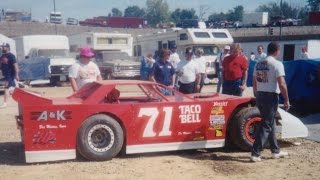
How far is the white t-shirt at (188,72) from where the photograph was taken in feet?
30.0

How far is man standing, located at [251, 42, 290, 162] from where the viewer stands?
639 centimetres

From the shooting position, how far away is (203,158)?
22.5 feet

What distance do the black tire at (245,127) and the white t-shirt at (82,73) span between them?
2.72 meters

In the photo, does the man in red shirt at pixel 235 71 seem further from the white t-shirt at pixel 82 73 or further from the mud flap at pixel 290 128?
the white t-shirt at pixel 82 73

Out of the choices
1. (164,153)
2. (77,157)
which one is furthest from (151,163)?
(77,157)

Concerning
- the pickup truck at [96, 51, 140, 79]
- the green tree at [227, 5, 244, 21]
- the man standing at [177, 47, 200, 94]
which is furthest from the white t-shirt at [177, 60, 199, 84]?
the green tree at [227, 5, 244, 21]

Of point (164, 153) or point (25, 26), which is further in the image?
point (25, 26)

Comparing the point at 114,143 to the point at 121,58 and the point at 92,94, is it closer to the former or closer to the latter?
the point at 92,94

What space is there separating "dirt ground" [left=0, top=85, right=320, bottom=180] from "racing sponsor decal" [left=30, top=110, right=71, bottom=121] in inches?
27.4

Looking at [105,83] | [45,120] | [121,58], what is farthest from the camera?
[121,58]

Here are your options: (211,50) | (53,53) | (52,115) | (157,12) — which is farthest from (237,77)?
(157,12)

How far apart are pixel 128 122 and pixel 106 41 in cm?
1752

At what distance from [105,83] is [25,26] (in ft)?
134

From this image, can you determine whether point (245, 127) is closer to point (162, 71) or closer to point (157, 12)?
point (162, 71)
